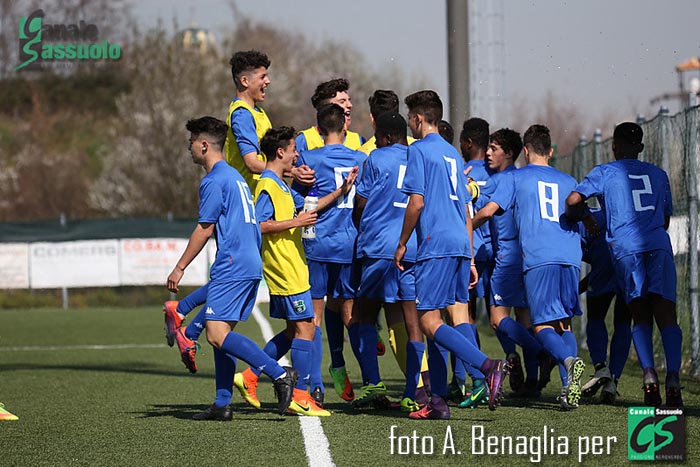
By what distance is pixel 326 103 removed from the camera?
920 cm

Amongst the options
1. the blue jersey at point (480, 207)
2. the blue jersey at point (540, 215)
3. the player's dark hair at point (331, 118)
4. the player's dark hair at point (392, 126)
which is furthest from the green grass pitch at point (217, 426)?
the player's dark hair at point (331, 118)

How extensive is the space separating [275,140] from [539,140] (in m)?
2.15

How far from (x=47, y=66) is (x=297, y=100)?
1409cm

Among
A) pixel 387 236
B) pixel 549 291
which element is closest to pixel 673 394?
pixel 549 291

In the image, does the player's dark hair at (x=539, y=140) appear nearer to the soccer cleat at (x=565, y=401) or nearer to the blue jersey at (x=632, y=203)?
the blue jersey at (x=632, y=203)

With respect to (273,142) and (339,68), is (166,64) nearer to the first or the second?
(339,68)

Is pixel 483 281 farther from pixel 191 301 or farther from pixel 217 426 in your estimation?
pixel 217 426

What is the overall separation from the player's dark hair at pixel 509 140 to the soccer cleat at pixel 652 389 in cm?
231

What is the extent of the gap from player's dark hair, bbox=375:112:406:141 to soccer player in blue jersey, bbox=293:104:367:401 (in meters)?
0.44

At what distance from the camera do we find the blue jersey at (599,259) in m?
9.43

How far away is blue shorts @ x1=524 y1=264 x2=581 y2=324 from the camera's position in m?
8.84

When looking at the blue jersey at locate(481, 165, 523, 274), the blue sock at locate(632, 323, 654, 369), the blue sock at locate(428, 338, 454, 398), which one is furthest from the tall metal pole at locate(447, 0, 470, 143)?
the blue sock at locate(428, 338, 454, 398)

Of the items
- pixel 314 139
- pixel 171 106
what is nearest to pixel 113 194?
pixel 171 106

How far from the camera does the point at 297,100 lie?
2066 inches
